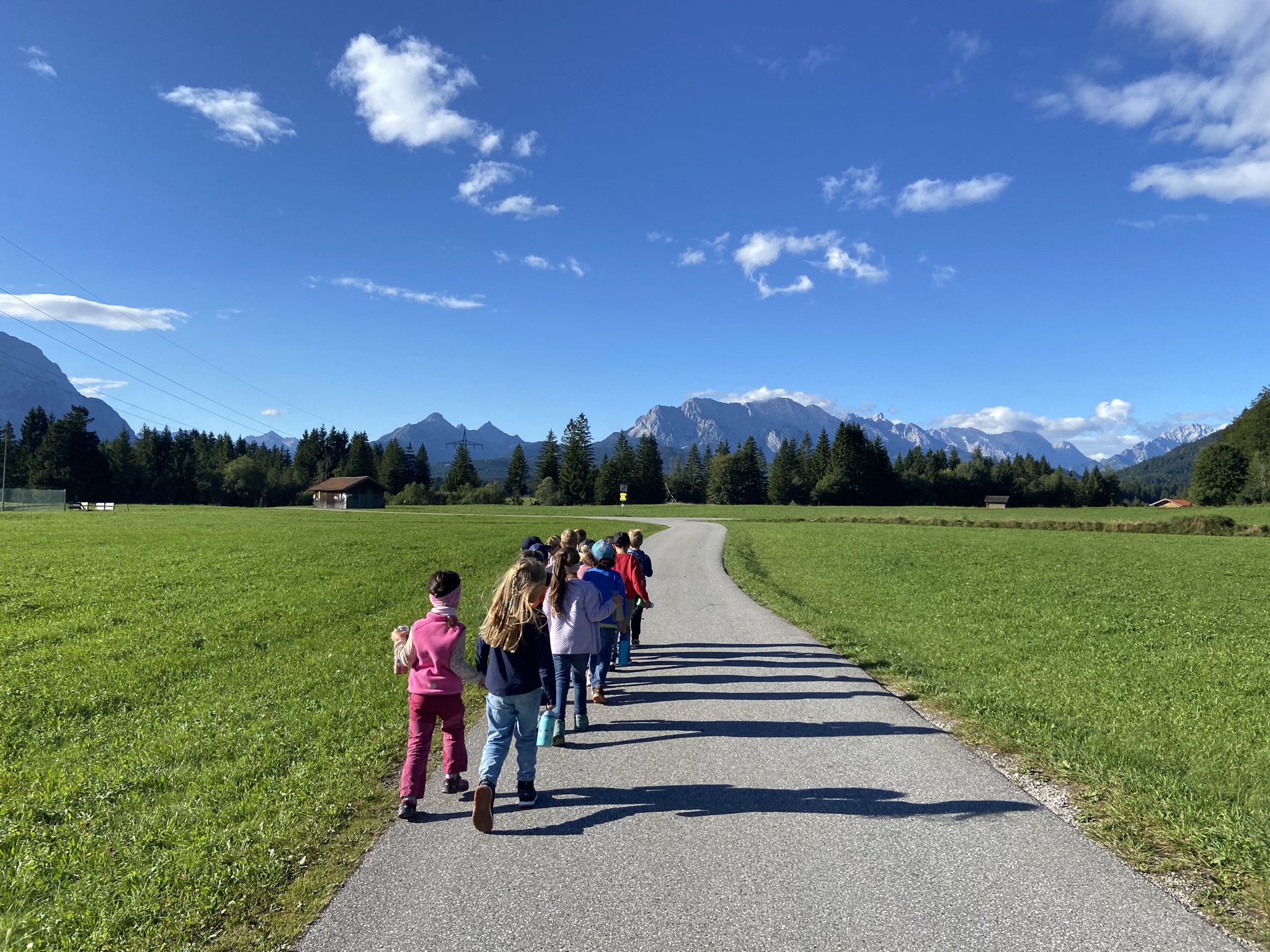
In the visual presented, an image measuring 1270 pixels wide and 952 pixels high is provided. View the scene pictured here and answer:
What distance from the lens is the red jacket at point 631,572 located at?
1017cm

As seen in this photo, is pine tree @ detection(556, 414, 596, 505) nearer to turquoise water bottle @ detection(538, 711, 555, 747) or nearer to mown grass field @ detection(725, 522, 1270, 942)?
mown grass field @ detection(725, 522, 1270, 942)

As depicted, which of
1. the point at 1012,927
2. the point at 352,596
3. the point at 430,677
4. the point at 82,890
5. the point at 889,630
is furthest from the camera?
the point at 352,596

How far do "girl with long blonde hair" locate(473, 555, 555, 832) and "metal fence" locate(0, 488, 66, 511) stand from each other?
83766 mm

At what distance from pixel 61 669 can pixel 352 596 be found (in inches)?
278

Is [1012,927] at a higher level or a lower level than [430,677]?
lower

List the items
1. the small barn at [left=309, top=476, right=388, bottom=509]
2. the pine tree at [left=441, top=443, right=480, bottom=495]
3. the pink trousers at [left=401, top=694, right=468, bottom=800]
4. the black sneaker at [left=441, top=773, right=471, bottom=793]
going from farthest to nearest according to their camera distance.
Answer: the pine tree at [left=441, top=443, right=480, bottom=495] < the small barn at [left=309, top=476, right=388, bottom=509] < the black sneaker at [left=441, top=773, right=471, bottom=793] < the pink trousers at [left=401, top=694, right=468, bottom=800]

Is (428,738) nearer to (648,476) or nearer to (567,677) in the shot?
(567,677)

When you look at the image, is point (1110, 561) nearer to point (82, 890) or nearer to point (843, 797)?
point (843, 797)

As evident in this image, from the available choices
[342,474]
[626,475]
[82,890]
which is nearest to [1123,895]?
[82,890]

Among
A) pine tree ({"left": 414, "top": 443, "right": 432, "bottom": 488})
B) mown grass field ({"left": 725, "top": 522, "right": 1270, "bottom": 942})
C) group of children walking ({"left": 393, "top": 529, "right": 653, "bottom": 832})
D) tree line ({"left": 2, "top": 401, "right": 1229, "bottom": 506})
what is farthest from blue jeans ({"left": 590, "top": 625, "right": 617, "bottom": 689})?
pine tree ({"left": 414, "top": 443, "right": 432, "bottom": 488})

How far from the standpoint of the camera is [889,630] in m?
14.7

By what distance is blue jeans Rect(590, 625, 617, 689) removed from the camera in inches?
350

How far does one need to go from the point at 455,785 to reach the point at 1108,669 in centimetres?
1138

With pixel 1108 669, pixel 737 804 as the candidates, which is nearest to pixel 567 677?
pixel 737 804
